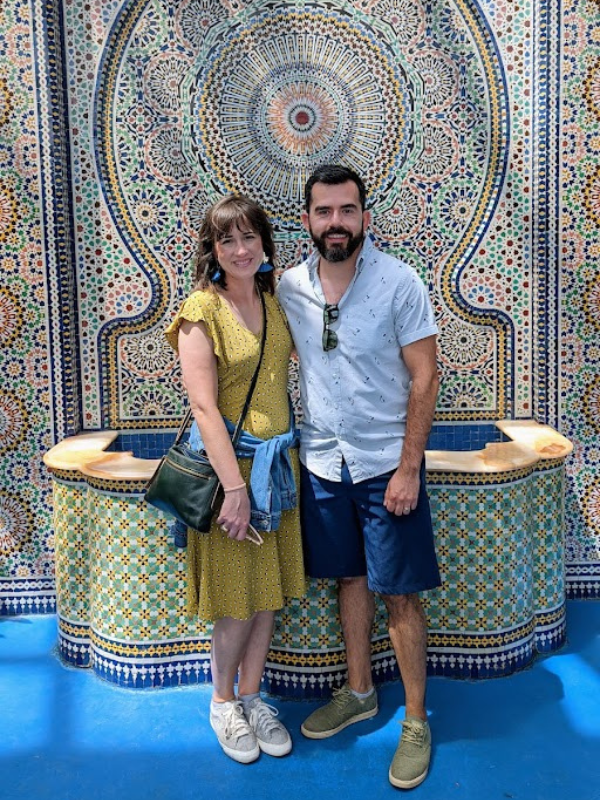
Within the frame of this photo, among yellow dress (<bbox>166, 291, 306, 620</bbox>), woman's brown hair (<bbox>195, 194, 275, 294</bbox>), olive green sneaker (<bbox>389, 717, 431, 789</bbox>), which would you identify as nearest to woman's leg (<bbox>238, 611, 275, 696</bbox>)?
yellow dress (<bbox>166, 291, 306, 620</bbox>)

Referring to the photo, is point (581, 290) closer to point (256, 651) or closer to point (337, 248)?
point (337, 248)

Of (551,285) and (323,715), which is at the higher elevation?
(551,285)

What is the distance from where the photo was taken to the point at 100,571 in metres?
3.02

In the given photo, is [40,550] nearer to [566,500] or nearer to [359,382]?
[359,382]

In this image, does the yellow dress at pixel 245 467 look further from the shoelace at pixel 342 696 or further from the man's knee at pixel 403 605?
the shoelace at pixel 342 696

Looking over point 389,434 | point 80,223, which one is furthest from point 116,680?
point 80,223

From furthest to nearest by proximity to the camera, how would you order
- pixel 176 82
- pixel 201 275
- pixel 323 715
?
pixel 176 82 → pixel 323 715 → pixel 201 275

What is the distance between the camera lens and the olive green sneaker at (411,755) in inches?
94.5

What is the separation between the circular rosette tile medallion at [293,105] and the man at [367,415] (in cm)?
130

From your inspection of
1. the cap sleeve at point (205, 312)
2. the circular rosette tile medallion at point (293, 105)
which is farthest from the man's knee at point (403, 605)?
the circular rosette tile medallion at point (293, 105)

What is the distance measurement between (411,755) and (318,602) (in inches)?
24.5

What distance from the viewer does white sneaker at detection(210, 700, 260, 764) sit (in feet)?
8.30

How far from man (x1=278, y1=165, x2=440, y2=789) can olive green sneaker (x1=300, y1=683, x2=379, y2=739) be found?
0.24 metres

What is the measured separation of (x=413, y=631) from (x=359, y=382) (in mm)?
824
